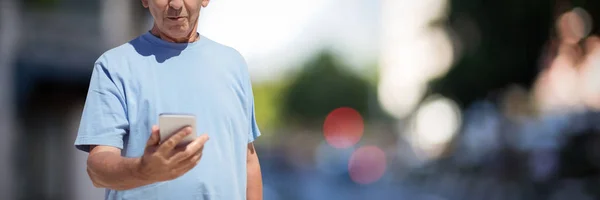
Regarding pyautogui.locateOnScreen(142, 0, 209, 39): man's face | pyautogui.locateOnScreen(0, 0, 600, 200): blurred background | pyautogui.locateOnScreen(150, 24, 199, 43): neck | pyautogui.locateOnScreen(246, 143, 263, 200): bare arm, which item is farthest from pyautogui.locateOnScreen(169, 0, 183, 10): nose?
pyautogui.locateOnScreen(0, 0, 600, 200): blurred background

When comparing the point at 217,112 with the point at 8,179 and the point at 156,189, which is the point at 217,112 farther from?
the point at 8,179

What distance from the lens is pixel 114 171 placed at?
199 centimetres

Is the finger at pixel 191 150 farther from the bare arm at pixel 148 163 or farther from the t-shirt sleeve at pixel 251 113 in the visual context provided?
the t-shirt sleeve at pixel 251 113

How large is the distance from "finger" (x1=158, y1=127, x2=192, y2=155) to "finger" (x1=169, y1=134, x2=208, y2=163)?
24mm

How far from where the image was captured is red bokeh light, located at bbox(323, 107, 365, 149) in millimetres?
94375

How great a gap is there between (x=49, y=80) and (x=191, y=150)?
44.7 ft

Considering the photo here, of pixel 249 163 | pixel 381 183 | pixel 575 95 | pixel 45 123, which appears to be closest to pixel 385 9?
pixel 381 183

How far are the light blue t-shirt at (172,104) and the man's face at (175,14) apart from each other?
54 millimetres

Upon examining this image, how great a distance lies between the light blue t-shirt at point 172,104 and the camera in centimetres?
208

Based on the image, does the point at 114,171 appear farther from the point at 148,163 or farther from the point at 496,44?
the point at 496,44

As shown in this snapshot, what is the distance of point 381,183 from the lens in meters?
36.5

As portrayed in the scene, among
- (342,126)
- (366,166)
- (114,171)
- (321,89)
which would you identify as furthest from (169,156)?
(342,126)

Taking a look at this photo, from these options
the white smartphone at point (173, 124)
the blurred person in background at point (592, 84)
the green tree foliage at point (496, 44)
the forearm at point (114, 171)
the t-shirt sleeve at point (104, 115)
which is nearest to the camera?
the white smartphone at point (173, 124)

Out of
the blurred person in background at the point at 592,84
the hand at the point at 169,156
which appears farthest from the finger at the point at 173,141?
the blurred person in background at the point at 592,84
